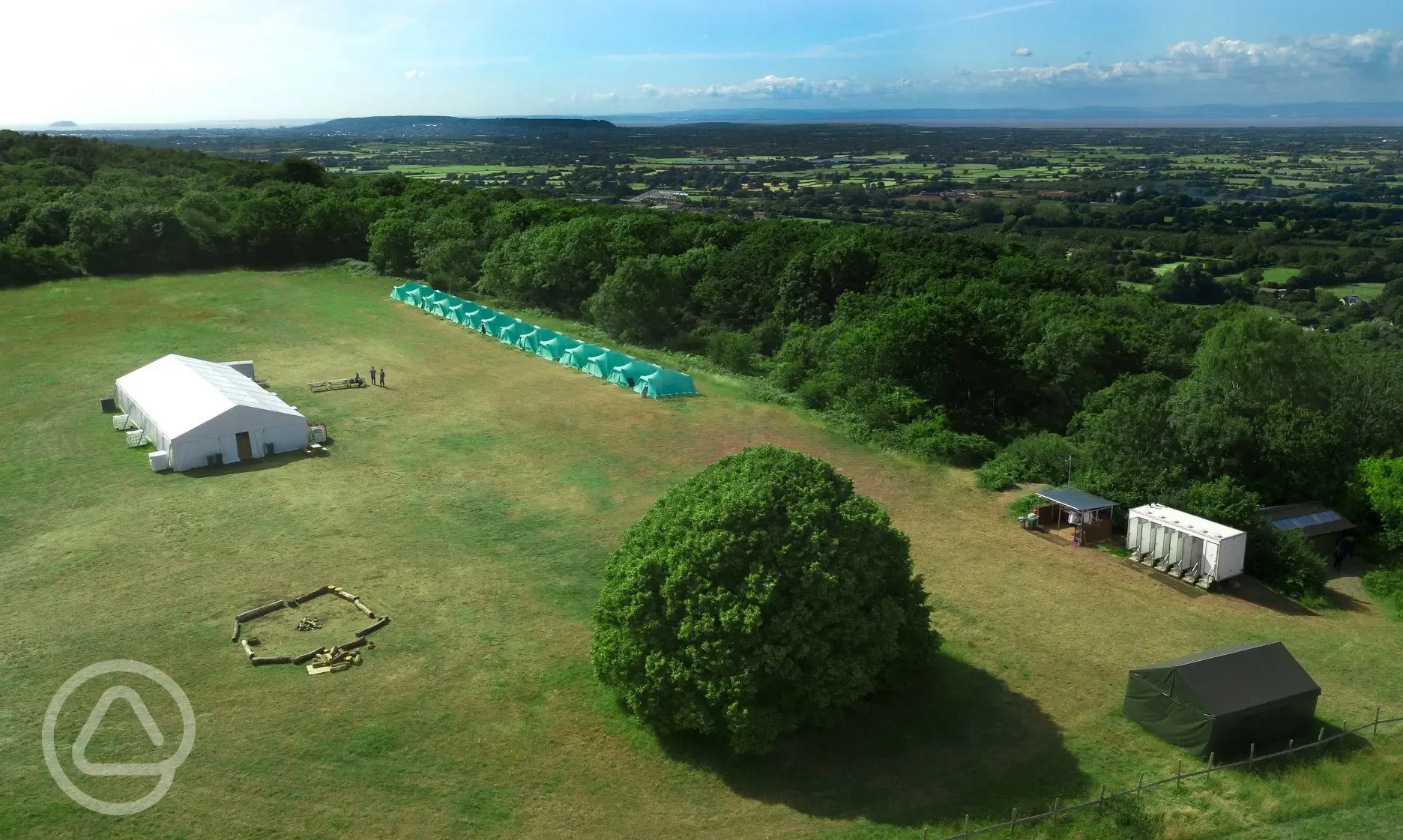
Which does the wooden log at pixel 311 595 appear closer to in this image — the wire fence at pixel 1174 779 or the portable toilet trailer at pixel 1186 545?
the wire fence at pixel 1174 779

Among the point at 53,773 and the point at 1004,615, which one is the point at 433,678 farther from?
the point at 1004,615

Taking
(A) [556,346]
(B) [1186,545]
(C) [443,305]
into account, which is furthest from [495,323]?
(B) [1186,545]

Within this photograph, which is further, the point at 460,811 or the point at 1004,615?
the point at 1004,615

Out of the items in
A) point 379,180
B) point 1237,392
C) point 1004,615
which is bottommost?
point 1004,615

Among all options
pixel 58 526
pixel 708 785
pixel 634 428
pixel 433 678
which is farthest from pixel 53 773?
pixel 634 428
